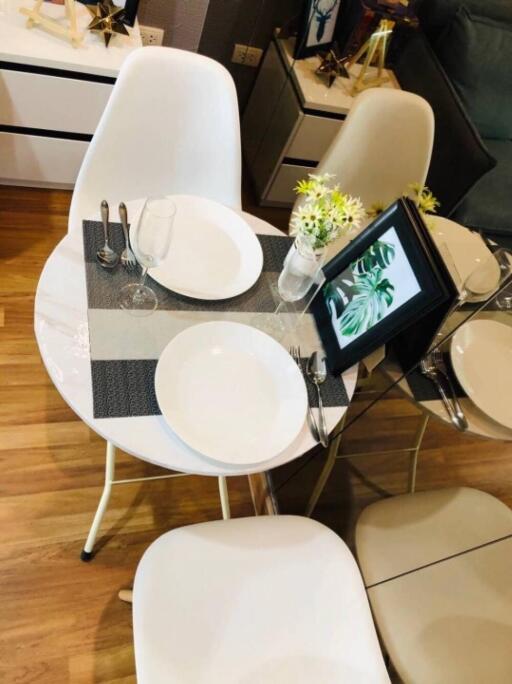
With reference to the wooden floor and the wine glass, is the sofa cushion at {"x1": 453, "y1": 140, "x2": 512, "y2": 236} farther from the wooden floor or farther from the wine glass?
the wine glass

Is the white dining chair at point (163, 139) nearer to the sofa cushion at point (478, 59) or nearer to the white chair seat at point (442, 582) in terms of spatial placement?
the white chair seat at point (442, 582)

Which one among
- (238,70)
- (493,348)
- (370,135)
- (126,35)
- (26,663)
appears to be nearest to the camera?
(26,663)

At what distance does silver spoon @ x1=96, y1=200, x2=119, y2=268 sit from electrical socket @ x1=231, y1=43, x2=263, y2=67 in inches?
62.5

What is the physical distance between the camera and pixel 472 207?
2.23 m

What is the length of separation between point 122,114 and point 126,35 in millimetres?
680

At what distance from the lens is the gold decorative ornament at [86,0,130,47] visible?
175cm

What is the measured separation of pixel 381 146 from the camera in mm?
1662

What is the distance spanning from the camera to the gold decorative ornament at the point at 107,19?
175 centimetres

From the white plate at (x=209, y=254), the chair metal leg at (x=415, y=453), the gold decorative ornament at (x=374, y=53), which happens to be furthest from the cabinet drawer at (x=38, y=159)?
the chair metal leg at (x=415, y=453)

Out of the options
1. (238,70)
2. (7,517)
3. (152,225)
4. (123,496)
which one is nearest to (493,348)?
(152,225)

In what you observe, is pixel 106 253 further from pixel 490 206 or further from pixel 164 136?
pixel 490 206

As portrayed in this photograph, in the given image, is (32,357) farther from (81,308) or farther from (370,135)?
(370,135)

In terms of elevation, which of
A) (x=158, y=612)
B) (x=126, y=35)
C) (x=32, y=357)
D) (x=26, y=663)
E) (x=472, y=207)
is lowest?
(x=26, y=663)

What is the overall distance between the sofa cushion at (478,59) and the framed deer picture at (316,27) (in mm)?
518
